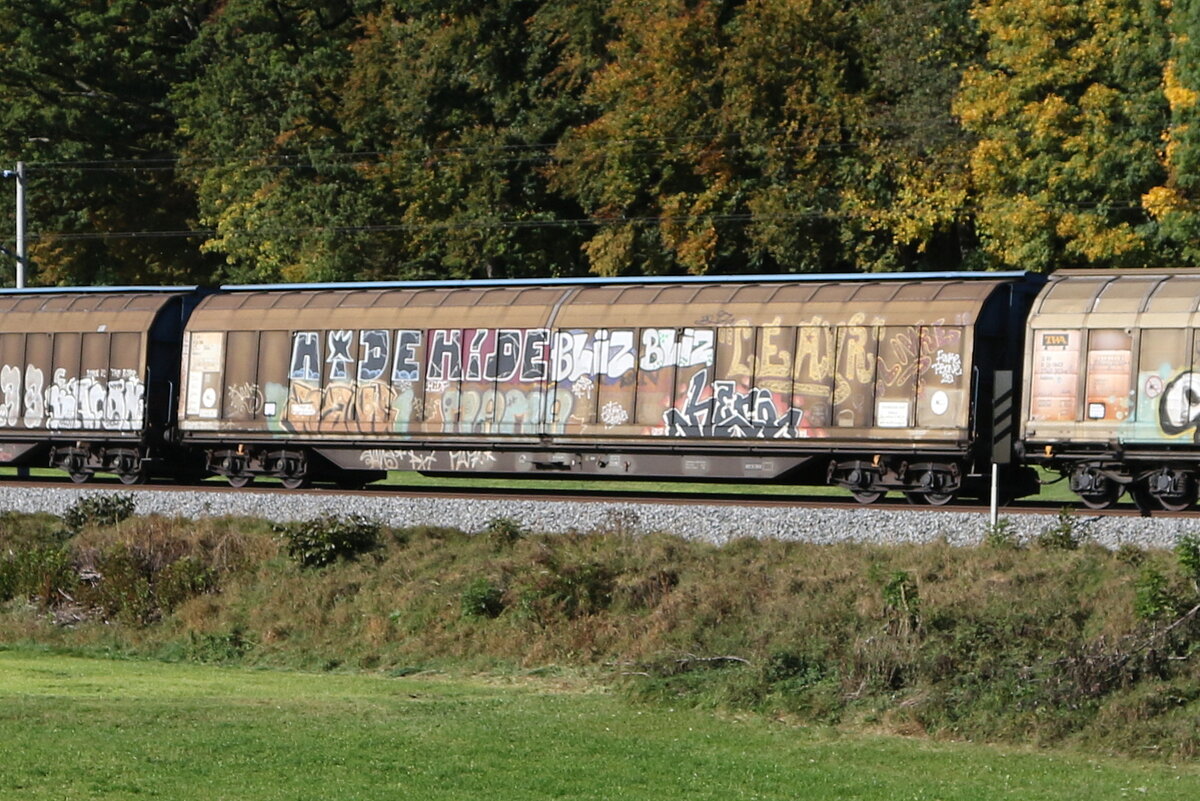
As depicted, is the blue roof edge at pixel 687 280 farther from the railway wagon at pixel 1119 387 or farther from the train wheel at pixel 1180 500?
the train wheel at pixel 1180 500

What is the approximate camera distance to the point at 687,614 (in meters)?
23.2

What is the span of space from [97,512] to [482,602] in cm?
751

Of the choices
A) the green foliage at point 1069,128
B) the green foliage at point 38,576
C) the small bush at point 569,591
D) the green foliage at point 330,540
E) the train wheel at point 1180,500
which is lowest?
the green foliage at point 38,576

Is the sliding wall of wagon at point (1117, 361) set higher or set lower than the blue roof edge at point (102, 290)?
lower

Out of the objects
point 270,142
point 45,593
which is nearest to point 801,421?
point 45,593

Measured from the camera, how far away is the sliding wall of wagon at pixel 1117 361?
2481cm

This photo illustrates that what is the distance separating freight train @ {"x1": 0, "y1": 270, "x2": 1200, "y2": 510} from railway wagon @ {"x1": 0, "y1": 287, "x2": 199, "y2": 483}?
4 centimetres

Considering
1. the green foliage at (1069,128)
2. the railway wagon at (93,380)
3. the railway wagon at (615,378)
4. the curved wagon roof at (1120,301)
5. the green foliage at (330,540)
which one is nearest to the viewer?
the curved wagon roof at (1120,301)

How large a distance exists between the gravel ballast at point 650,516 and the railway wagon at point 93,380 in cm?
267

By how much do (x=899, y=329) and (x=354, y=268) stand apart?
91.2ft

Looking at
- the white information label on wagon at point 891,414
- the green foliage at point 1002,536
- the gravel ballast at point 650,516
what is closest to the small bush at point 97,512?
the gravel ballast at point 650,516

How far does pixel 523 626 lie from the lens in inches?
939

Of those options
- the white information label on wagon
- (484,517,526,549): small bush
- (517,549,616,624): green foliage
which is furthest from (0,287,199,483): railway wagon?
the white information label on wagon

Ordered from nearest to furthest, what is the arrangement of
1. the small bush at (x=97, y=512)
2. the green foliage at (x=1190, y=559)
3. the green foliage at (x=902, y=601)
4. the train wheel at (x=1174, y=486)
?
1. the green foliage at (x=1190, y=559)
2. the green foliage at (x=902, y=601)
3. the train wheel at (x=1174, y=486)
4. the small bush at (x=97, y=512)
